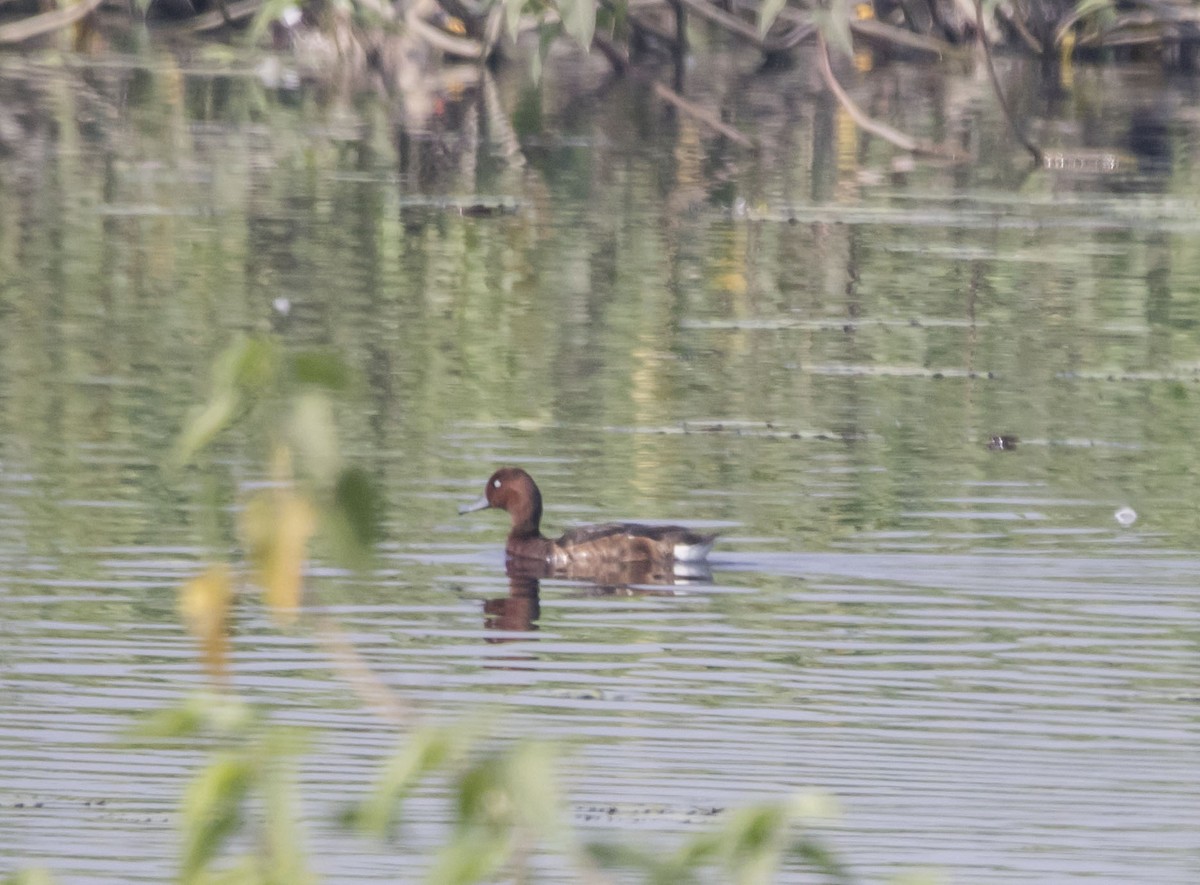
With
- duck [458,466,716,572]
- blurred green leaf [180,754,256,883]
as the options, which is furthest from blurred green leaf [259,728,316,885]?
duck [458,466,716,572]

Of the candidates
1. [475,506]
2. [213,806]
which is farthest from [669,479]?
[213,806]

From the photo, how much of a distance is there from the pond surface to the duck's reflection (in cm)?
5

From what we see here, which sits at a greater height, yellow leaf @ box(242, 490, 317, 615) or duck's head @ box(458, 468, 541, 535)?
yellow leaf @ box(242, 490, 317, 615)

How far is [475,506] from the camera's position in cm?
1111

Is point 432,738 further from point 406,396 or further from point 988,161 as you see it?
point 988,161

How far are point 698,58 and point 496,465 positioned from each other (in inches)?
1047

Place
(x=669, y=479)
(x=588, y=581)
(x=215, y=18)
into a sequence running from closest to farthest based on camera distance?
(x=588, y=581)
(x=669, y=479)
(x=215, y=18)

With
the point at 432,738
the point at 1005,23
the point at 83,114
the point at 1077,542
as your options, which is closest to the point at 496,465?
the point at 1077,542

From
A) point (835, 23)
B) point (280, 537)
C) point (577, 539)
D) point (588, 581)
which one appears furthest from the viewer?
point (835, 23)

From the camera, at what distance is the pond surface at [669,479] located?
7227mm

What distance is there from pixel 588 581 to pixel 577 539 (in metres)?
0.19

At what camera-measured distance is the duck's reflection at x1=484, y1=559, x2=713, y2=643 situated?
9.84 metres

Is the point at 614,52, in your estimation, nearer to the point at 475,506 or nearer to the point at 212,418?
Result: the point at 475,506

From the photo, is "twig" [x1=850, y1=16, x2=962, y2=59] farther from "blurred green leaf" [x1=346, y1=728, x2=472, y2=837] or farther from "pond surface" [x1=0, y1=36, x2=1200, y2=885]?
"blurred green leaf" [x1=346, y1=728, x2=472, y2=837]
